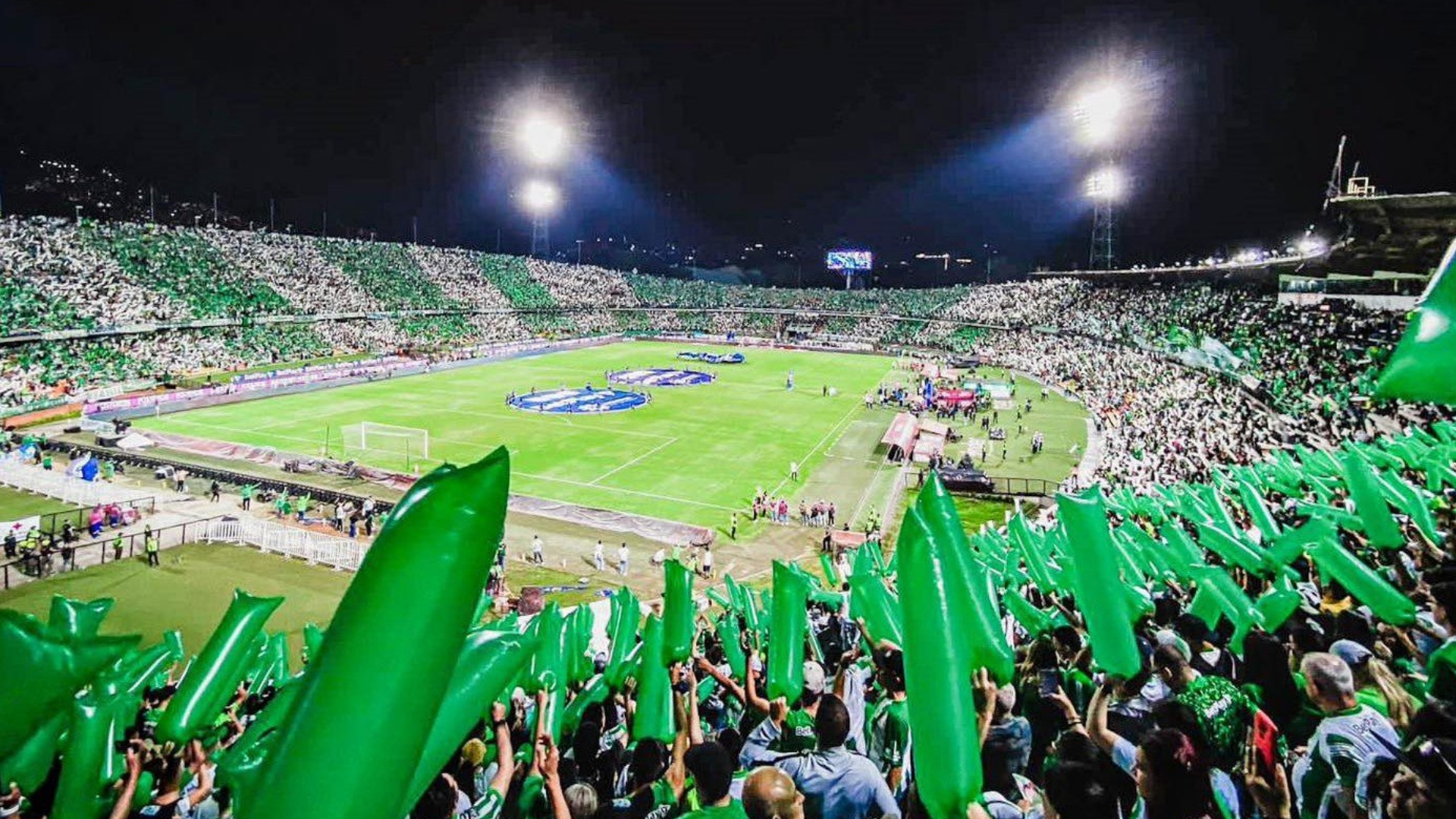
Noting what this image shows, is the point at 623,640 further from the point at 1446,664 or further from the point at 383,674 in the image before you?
the point at 1446,664

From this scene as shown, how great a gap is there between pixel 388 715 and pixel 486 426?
1545 inches

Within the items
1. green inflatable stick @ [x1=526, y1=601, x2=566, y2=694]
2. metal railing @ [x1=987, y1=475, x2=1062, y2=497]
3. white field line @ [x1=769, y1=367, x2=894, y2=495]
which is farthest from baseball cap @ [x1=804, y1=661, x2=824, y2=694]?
metal railing @ [x1=987, y1=475, x2=1062, y2=497]

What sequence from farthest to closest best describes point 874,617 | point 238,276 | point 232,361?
point 238,276
point 232,361
point 874,617

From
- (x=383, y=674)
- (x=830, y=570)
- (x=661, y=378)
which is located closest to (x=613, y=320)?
(x=661, y=378)

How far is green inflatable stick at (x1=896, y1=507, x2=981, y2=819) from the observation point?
8.32 feet

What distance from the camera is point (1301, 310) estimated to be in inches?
1470

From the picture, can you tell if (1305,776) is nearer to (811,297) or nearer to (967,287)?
(967,287)

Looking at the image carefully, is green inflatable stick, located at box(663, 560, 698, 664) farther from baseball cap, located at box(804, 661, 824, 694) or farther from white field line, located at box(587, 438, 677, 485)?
white field line, located at box(587, 438, 677, 485)

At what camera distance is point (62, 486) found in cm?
2486

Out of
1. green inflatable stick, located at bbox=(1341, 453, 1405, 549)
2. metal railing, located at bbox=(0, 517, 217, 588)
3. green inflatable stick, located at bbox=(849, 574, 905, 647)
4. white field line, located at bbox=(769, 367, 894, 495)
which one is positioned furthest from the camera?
white field line, located at bbox=(769, 367, 894, 495)

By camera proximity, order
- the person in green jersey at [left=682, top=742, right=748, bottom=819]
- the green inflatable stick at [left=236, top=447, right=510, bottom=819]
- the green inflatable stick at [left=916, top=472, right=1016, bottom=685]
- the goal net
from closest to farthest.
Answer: the green inflatable stick at [left=236, top=447, right=510, bottom=819]
the green inflatable stick at [left=916, top=472, right=1016, bottom=685]
the person in green jersey at [left=682, top=742, right=748, bottom=819]
the goal net

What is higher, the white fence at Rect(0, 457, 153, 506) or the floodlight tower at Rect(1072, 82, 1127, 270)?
the floodlight tower at Rect(1072, 82, 1127, 270)

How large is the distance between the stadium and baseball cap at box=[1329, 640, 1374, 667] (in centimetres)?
4

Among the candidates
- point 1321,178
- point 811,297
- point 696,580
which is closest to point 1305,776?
point 696,580
